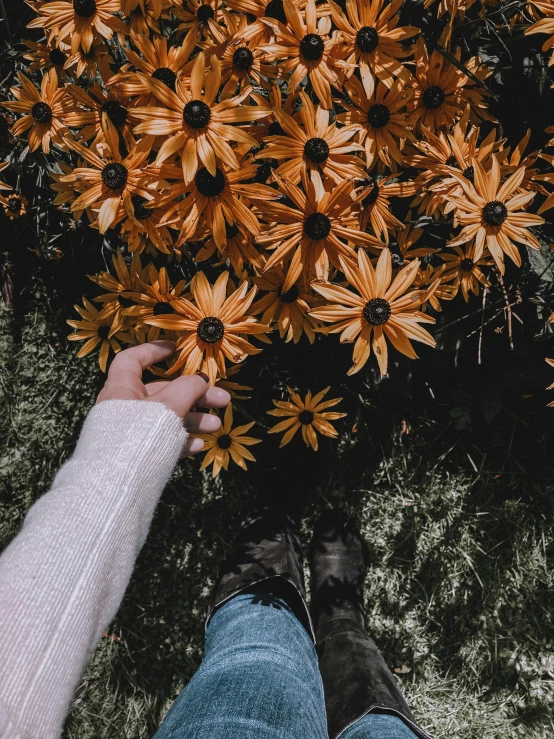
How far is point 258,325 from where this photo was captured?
3.96ft

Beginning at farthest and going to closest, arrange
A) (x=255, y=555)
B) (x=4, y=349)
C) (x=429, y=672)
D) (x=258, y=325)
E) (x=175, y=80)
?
1. (x=4, y=349)
2. (x=429, y=672)
3. (x=255, y=555)
4. (x=258, y=325)
5. (x=175, y=80)

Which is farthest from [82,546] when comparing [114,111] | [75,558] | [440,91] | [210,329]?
[440,91]

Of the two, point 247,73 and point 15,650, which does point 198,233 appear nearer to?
point 247,73

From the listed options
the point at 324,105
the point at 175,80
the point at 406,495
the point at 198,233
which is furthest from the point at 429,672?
the point at 175,80

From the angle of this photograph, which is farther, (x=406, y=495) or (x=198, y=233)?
(x=406, y=495)

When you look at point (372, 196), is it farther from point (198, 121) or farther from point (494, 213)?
point (198, 121)

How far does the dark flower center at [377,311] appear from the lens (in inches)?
46.7

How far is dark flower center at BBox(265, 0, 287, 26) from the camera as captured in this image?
1.13m

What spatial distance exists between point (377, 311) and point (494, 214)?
326 millimetres

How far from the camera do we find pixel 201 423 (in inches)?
52.6

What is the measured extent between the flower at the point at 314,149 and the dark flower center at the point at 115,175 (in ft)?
0.99

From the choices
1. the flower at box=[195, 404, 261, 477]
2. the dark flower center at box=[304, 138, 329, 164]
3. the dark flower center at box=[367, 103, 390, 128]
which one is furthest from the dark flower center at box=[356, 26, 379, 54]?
the flower at box=[195, 404, 261, 477]

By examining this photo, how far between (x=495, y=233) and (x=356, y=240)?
0.31 m

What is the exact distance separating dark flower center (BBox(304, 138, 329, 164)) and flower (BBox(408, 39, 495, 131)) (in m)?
0.30
